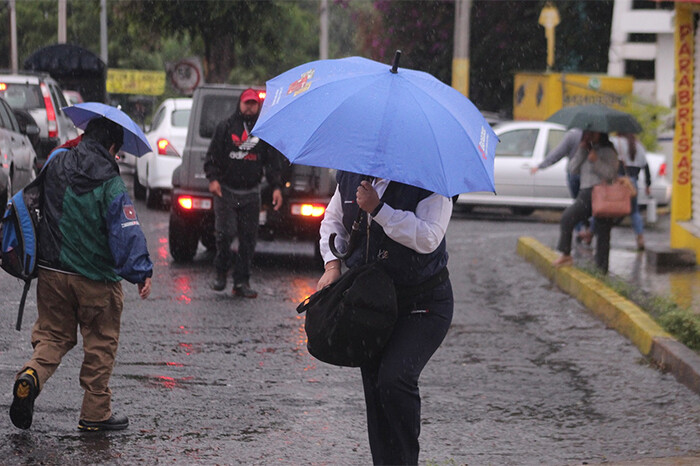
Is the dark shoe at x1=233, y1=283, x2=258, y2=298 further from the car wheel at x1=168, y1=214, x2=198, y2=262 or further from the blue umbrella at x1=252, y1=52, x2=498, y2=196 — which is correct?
the blue umbrella at x1=252, y1=52, x2=498, y2=196

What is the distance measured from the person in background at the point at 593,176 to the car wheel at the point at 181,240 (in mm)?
3755

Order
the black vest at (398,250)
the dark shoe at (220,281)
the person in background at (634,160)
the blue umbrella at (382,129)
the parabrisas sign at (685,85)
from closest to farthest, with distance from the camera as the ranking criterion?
the blue umbrella at (382,129)
the black vest at (398,250)
the dark shoe at (220,281)
the parabrisas sign at (685,85)
the person in background at (634,160)

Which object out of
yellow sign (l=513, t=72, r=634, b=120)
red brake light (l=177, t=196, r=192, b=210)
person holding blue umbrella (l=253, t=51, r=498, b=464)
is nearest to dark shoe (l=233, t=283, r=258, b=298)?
red brake light (l=177, t=196, r=192, b=210)

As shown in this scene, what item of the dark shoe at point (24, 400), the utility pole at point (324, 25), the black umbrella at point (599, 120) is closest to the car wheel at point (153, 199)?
the black umbrella at point (599, 120)

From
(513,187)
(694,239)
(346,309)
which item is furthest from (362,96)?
(513,187)

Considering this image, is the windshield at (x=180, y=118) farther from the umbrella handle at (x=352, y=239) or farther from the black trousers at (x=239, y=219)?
the umbrella handle at (x=352, y=239)

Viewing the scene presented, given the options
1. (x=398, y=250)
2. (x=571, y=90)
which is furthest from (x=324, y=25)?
(x=398, y=250)

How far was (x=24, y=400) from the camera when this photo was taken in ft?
18.2

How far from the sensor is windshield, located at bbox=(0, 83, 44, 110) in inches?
690

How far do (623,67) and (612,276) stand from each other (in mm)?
22768

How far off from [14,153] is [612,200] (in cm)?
740

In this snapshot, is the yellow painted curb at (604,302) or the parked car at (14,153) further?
the parked car at (14,153)

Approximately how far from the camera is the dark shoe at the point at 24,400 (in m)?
5.55

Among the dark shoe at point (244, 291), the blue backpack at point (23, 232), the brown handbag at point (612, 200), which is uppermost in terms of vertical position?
the blue backpack at point (23, 232)
